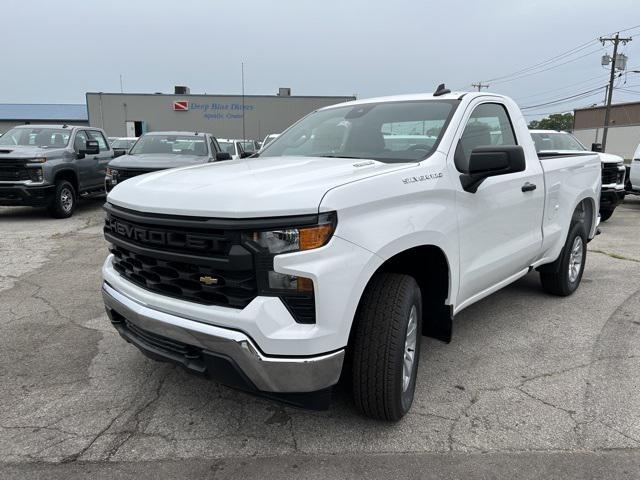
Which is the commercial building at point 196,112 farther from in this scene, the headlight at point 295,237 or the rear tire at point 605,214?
the headlight at point 295,237

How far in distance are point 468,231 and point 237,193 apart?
1.63m

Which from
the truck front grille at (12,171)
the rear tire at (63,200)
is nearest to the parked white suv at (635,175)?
the rear tire at (63,200)

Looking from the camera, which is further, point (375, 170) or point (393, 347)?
point (375, 170)

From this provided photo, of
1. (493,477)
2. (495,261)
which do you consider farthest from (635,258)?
(493,477)

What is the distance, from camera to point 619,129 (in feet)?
199

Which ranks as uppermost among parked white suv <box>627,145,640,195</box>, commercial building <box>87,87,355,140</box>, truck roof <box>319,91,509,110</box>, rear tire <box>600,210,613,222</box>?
commercial building <box>87,87,355,140</box>

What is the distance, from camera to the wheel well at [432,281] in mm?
3154

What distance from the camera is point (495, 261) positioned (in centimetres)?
377

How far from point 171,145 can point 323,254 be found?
30.5ft

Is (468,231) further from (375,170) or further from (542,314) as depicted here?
(542,314)

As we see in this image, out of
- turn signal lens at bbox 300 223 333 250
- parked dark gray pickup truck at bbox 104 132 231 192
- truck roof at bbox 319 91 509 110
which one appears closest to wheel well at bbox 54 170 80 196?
parked dark gray pickup truck at bbox 104 132 231 192

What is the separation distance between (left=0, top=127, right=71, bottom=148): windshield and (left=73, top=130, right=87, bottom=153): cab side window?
0.21 meters

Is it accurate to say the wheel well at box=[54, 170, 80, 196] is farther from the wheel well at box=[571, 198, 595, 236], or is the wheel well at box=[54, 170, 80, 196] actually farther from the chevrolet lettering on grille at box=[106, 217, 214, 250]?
the wheel well at box=[571, 198, 595, 236]

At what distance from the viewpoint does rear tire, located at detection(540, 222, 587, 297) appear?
517cm
